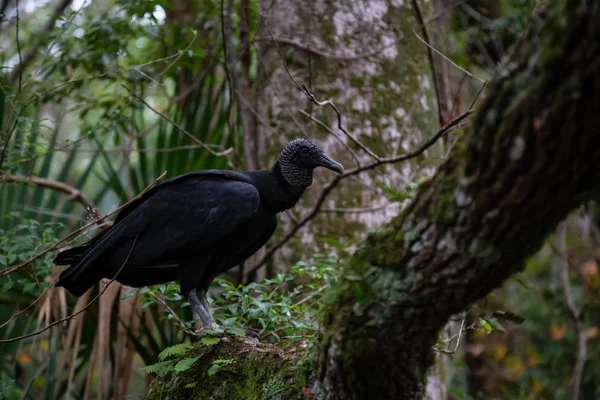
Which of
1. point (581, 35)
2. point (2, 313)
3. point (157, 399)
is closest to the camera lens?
point (581, 35)

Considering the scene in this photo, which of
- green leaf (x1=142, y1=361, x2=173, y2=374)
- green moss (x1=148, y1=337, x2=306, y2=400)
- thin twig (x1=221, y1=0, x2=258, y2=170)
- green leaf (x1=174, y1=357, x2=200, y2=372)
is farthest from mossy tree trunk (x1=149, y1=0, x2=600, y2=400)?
thin twig (x1=221, y1=0, x2=258, y2=170)

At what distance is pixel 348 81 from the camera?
4023mm

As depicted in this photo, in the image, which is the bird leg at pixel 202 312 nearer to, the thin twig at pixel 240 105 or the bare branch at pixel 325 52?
the thin twig at pixel 240 105

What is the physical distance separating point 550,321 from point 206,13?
4876 millimetres

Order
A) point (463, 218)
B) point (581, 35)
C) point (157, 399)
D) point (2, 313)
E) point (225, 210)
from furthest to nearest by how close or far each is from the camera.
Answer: point (2, 313), point (225, 210), point (157, 399), point (463, 218), point (581, 35)

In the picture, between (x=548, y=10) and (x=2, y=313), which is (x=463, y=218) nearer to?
(x=548, y=10)

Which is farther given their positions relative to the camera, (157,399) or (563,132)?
(157,399)

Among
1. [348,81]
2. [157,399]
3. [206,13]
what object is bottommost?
[157,399]

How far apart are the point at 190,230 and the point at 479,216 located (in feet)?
5.58

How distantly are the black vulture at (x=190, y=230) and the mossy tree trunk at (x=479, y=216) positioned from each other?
1060 mm

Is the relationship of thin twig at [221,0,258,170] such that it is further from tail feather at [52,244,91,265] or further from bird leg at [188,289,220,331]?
tail feather at [52,244,91,265]

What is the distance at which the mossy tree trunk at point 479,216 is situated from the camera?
1291 mm

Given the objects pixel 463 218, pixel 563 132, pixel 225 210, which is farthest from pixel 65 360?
pixel 563 132

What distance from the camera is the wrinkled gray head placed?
3.19 metres
